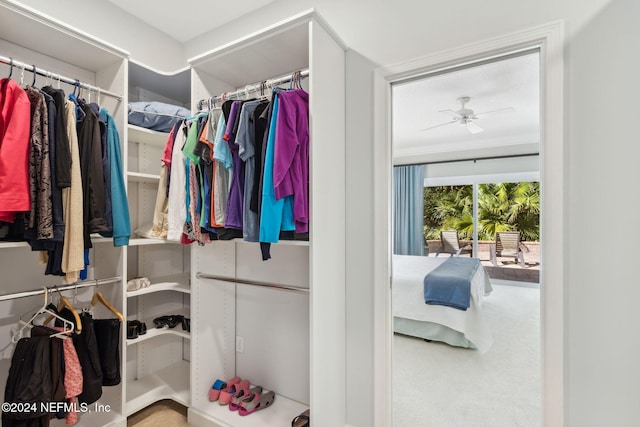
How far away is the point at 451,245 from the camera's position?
1.96m

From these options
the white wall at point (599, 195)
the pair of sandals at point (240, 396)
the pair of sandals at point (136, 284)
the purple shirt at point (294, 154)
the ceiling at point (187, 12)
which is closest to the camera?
the white wall at point (599, 195)

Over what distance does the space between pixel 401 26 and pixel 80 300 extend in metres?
2.62

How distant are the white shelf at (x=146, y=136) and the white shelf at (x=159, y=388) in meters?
1.78

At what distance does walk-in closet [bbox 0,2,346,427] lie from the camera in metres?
1.60

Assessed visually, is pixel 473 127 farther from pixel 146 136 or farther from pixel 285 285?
pixel 146 136

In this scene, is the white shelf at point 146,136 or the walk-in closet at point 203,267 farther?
the white shelf at point 146,136

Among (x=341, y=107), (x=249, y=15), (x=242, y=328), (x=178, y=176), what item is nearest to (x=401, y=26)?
(x=341, y=107)

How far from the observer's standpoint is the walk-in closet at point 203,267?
1.60m

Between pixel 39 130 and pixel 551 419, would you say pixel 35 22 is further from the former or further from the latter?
pixel 551 419

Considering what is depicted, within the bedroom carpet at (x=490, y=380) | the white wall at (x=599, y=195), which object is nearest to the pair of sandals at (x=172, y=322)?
the bedroom carpet at (x=490, y=380)

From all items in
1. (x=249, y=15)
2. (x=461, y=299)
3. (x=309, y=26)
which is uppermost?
(x=249, y=15)

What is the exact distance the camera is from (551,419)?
1.37m

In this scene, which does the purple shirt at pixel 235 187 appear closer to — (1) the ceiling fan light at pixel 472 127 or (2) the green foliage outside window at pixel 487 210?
(2) the green foliage outside window at pixel 487 210

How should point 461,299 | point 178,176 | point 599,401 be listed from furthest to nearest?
point 461,299 < point 178,176 < point 599,401
